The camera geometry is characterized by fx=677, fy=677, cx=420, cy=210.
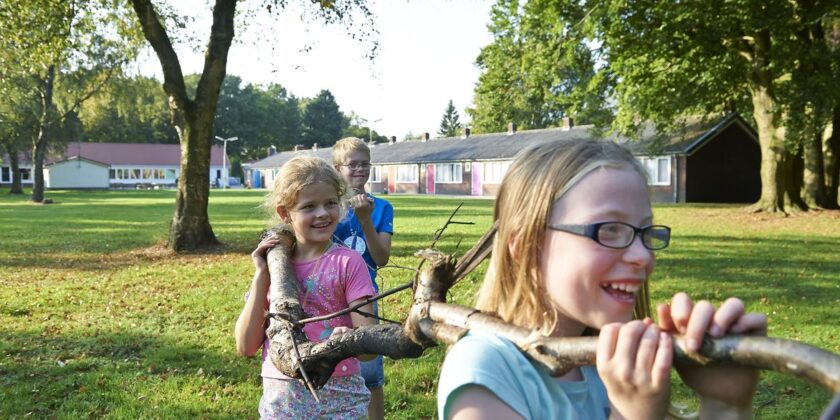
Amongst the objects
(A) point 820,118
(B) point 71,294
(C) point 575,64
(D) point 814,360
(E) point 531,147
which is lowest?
(B) point 71,294

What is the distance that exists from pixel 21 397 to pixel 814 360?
602 centimetres

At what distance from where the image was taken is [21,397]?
18.0 ft

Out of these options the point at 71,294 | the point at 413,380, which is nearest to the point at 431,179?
the point at 71,294

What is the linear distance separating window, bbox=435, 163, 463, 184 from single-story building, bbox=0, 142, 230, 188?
101 feet

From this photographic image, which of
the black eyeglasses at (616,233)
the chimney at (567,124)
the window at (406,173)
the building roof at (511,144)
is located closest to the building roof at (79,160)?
the building roof at (511,144)

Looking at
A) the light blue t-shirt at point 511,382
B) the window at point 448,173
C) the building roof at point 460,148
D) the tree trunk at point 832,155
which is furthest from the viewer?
the window at point 448,173

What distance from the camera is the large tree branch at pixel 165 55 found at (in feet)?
51.0

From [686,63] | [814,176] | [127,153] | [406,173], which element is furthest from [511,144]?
[127,153]

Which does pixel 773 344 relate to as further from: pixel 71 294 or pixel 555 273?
pixel 71 294

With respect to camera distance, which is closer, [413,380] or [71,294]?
[413,380]

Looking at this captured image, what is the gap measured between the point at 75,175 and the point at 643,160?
7089 cm

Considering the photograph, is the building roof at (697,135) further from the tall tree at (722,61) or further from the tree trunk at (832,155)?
the tall tree at (722,61)

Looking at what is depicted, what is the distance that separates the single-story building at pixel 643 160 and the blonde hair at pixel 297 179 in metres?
16.2

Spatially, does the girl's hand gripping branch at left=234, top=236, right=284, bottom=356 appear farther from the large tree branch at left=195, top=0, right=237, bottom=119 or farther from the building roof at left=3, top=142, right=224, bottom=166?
the building roof at left=3, top=142, right=224, bottom=166
